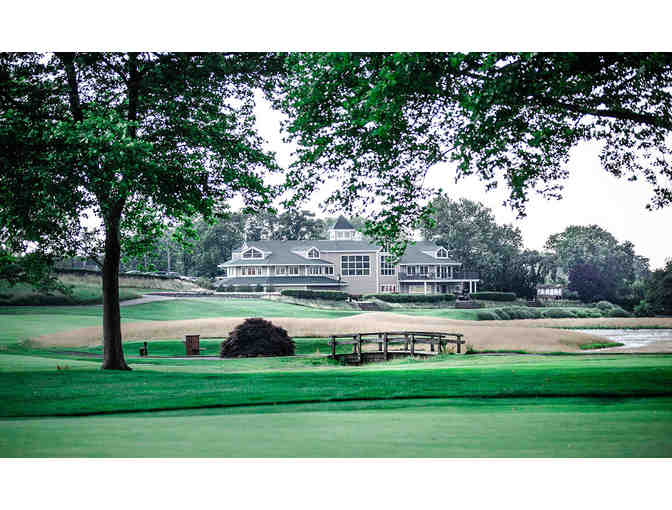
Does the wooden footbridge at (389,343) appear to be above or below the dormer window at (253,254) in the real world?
below

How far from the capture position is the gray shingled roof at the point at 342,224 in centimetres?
1051

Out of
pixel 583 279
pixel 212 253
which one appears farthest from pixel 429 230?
pixel 212 253

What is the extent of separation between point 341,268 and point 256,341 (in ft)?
7.35

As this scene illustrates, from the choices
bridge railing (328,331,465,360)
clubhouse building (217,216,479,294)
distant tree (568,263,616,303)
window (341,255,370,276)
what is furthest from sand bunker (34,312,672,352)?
window (341,255,370,276)

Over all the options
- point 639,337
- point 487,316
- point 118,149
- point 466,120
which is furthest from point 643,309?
point 118,149

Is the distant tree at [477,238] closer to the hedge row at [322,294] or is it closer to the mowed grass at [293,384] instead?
the mowed grass at [293,384]

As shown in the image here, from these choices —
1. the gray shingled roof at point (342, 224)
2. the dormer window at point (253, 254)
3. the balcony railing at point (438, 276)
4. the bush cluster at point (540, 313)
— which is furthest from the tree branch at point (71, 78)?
the bush cluster at point (540, 313)

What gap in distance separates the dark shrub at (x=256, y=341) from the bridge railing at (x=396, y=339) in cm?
106

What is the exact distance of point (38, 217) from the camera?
9586mm

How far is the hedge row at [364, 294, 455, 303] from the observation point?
12.3m

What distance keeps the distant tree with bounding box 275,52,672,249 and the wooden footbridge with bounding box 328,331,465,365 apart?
3.75m
